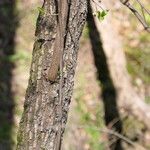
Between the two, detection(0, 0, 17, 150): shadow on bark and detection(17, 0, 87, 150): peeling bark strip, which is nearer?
detection(17, 0, 87, 150): peeling bark strip

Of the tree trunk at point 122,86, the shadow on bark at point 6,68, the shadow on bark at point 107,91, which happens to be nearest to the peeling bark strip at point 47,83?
the shadow on bark at point 6,68

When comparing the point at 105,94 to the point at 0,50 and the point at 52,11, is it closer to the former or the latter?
the point at 0,50

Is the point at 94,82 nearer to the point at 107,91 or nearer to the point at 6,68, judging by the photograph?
the point at 107,91

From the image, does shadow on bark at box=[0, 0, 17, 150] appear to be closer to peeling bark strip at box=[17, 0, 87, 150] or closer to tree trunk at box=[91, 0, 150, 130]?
tree trunk at box=[91, 0, 150, 130]

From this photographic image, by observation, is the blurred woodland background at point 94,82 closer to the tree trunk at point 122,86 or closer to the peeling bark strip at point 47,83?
the tree trunk at point 122,86

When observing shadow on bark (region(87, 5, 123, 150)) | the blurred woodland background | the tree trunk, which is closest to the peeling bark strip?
the blurred woodland background
